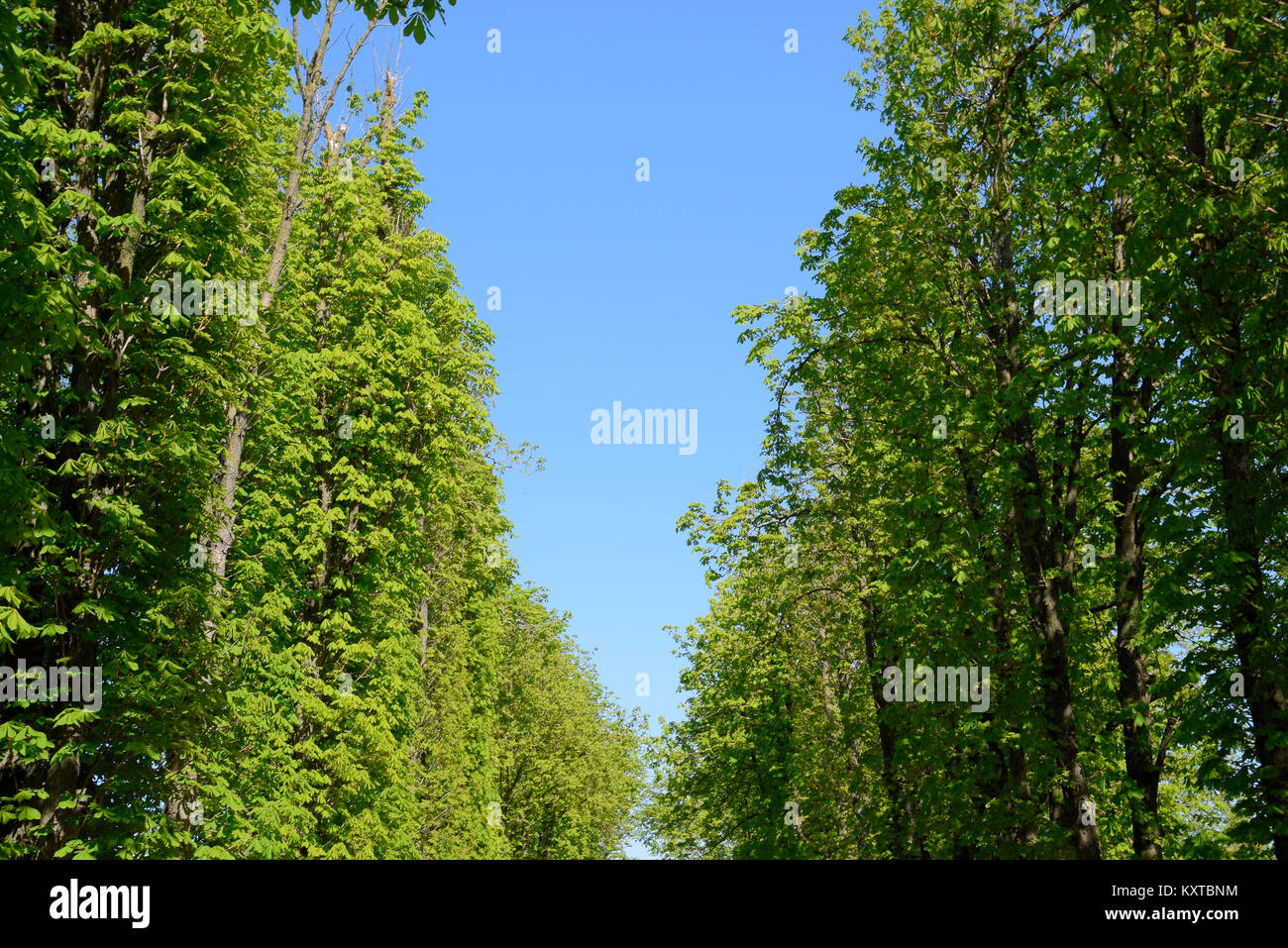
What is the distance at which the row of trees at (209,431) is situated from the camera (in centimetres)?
1200

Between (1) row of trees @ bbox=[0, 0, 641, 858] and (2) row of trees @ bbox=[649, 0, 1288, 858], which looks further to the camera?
(1) row of trees @ bbox=[0, 0, 641, 858]

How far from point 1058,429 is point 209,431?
13.2 metres

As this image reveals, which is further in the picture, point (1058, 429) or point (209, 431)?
point (1058, 429)

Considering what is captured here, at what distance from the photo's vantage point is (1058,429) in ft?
54.3

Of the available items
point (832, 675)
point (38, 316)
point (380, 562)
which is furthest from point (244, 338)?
point (832, 675)

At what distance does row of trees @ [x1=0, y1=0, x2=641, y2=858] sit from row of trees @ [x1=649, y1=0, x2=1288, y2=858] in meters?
7.91

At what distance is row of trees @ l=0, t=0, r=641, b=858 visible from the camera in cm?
A: 1200

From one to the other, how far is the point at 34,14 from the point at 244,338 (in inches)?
188

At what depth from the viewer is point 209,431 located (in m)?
14.2

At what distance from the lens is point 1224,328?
1041 cm

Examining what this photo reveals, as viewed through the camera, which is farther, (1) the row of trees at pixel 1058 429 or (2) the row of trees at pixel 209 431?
(2) the row of trees at pixel 209 431

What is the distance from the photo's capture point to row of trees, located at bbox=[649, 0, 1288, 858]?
34.1 ft

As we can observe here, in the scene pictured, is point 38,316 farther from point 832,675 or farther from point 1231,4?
point 832,675

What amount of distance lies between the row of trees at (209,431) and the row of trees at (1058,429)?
7908 mm
